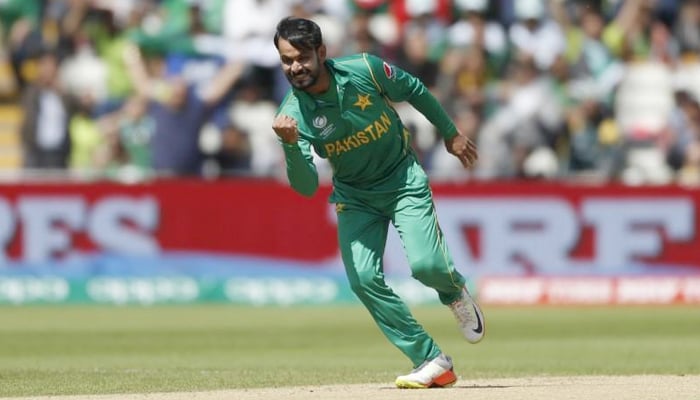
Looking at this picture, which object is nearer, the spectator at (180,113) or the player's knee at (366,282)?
the player's knee at (366,282)

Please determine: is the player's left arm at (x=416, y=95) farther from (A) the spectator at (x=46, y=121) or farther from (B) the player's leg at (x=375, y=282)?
(A) the spectator at (x=46, y=121)

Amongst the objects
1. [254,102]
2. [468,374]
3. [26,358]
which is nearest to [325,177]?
[254,102]

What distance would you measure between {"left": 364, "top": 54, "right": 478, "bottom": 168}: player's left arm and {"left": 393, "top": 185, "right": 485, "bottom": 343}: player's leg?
327 mm

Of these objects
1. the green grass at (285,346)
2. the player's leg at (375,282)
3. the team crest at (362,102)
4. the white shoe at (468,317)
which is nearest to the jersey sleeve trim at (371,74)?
the team crest at (362,102)

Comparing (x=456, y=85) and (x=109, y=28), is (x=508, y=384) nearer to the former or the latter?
(x=456, y=85)

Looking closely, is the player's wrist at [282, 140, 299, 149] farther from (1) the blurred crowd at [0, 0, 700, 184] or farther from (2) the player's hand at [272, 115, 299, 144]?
(1) the blurred crowd at [0, 0, 700, 184]

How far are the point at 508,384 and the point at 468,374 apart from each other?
1.14 m

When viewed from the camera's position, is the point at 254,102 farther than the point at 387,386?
Yes

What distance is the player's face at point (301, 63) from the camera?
858 cm

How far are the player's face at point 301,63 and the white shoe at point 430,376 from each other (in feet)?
6.03

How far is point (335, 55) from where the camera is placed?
18.9 metres

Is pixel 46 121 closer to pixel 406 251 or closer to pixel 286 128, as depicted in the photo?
pixel 406 251

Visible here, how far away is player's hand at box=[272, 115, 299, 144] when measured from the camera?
26.9 feet

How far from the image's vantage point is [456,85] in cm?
1914
